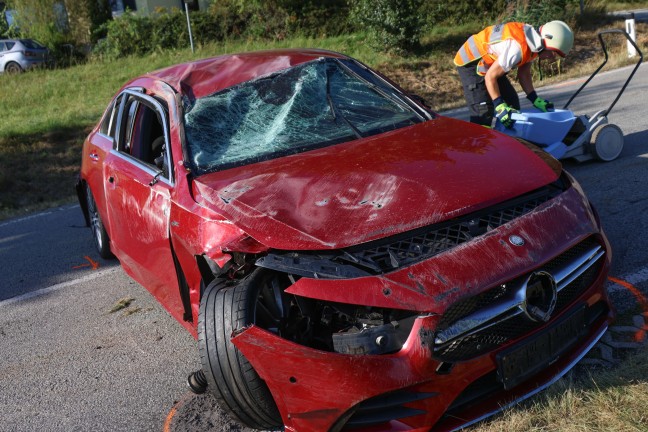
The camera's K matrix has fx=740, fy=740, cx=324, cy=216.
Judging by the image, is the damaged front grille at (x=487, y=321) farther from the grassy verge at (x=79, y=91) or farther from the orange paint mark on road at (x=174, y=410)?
the grassy verge at (x=79, y=91)

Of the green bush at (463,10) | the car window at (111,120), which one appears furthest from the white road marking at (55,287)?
the green bush at (463,10)

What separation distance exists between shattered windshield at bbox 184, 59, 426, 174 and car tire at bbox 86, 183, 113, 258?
193 centimetres

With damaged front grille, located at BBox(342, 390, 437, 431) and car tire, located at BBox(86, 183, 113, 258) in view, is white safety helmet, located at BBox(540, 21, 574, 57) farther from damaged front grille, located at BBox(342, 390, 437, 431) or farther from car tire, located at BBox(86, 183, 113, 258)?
damaged front grille, located at BBox(342, 390, 437, 431)

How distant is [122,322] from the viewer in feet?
16.4

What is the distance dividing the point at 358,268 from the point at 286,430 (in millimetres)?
735

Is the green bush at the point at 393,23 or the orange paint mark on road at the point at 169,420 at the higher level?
the orange paint mark on road at the point at 169,420

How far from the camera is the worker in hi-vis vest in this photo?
22.1ft

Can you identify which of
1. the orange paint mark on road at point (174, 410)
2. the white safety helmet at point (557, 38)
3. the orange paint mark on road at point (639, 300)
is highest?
the white safety helmet at point (557, 38)

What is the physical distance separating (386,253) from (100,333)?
2536 mm

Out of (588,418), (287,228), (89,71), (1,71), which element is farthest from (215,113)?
(1,71)

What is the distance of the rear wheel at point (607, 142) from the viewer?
23.1ft

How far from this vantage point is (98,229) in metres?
6.20

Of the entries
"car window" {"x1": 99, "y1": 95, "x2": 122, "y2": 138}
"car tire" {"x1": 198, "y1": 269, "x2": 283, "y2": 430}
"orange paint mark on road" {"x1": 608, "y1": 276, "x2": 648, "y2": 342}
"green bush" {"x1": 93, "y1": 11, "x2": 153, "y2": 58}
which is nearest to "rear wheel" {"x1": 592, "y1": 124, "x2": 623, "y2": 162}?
"orange paint mark on road" {"x1": 608, "y1": 276, "x2": 648, "y2": 342}

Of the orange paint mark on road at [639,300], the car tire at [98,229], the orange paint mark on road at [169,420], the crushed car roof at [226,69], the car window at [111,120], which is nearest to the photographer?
the orange paint mark on road at [169,420]
